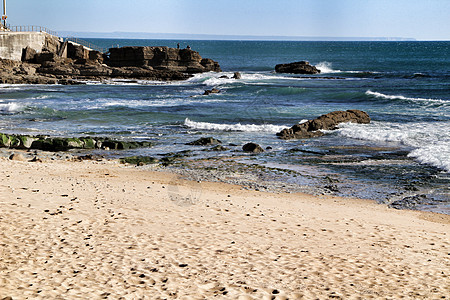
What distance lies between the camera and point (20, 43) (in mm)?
50938

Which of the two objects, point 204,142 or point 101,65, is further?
point 101,65

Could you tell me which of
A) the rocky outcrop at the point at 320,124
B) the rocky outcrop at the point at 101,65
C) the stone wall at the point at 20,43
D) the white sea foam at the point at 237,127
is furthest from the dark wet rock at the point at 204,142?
the stone wall at the point at 20,43

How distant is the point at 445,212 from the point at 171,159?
9.17m

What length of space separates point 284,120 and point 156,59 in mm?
32635

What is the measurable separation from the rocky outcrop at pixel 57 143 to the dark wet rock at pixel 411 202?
421 inches

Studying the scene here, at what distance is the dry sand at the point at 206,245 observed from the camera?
6742mm

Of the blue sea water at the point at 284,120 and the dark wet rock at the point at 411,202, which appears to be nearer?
the dark wet rock at the point at 411,202

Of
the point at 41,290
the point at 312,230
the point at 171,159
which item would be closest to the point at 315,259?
the point at 312,230

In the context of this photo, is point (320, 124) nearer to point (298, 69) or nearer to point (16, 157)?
point (16, 157)

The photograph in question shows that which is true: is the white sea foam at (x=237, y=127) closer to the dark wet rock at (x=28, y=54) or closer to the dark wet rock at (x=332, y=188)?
the dark wet rock at (x=332, y=188)

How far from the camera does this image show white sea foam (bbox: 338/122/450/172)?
17297 mm

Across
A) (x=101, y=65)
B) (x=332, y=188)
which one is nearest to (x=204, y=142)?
(x=332, y=188)

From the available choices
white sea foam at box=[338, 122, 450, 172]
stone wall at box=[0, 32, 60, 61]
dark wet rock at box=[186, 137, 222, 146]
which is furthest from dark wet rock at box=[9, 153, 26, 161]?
stone wall at box=[0, 32, 60, 61]

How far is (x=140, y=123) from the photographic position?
26766 mm
